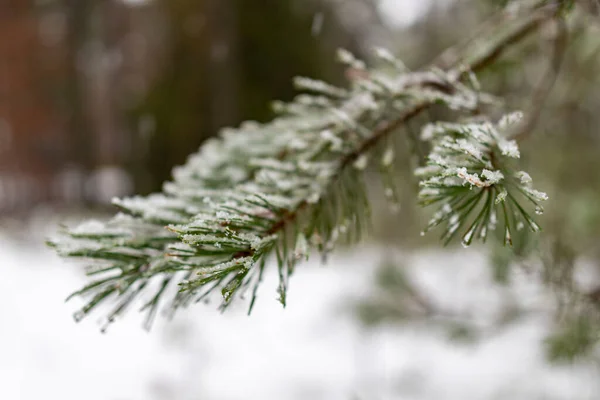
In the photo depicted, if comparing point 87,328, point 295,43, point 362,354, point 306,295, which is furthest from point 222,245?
point 295,43

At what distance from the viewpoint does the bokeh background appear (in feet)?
6.25

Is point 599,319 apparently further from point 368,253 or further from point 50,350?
point 368,253

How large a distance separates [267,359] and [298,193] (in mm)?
3093

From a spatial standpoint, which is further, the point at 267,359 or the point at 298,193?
the point at 267,359

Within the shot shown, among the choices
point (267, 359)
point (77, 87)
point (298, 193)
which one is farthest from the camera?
point (77, 87)

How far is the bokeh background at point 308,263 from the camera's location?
6.25 feet

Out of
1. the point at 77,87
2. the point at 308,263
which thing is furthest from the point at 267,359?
the point at 77,87

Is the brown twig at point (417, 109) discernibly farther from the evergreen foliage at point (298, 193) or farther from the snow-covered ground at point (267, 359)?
the snow-covered ground at point (267, 359)

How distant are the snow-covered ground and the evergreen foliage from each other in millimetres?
1623

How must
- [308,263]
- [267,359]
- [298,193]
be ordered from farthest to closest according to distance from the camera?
[308,263] < [267,359] < [298,193]

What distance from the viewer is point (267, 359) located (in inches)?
140

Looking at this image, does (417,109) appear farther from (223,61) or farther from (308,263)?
(223,61)

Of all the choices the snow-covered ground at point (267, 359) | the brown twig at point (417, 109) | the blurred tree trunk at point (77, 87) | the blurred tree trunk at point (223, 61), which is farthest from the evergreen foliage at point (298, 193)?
the blurred tree trunk at point (77, 87)

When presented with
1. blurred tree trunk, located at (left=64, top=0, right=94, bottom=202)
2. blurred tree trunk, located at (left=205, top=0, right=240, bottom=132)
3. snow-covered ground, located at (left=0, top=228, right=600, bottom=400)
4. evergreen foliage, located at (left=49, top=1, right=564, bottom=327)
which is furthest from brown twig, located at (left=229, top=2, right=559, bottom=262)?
blurred tree trunk, located at (left=64, top=0, right=94, bottom=202)
